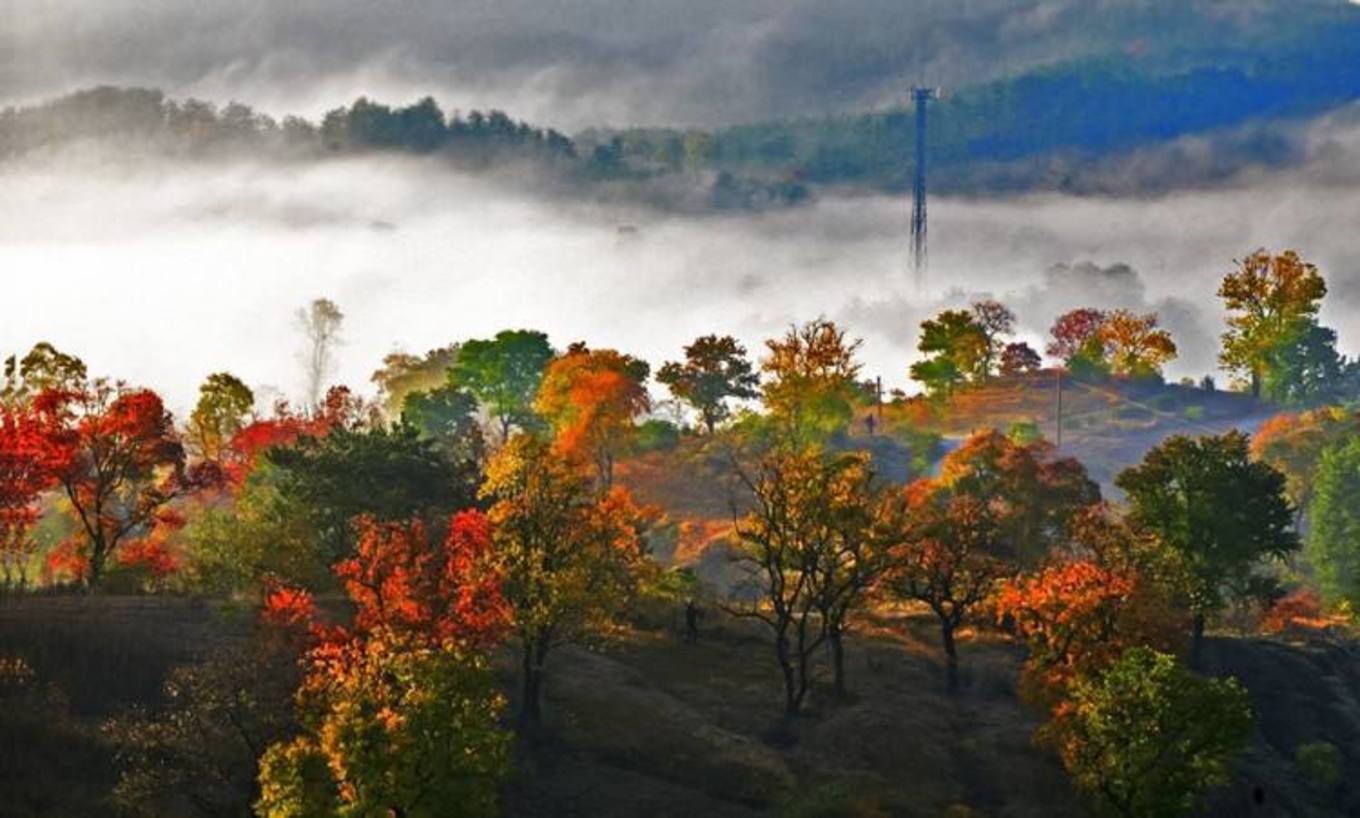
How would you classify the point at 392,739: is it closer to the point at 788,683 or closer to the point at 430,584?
the point at 430,584

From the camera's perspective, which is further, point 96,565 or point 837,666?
point 96,565

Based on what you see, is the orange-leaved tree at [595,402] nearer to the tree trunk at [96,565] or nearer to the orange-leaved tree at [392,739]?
the tree trunk at [96,565]

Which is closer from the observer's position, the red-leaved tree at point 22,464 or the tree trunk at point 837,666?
the tree trunk at point 837,666

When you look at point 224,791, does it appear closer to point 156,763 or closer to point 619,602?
point 156,763

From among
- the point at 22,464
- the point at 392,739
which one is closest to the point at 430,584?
the point at 392,739

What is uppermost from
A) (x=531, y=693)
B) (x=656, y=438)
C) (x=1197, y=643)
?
(x=656, y=438)

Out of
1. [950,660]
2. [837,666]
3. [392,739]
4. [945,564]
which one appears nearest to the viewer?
[392,739]

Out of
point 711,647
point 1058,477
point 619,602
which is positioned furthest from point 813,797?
point 1058,477

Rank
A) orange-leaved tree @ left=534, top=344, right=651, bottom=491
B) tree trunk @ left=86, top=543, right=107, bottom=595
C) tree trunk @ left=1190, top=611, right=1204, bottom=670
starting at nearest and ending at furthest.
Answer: tree trunk @ left=1190, top=611, right=1204, bottom=670 → tree trunk @ left=86, top=543, right=107, bottom=595 → orange-leaved tree @ left=534, top=344, right=651, bottom=491

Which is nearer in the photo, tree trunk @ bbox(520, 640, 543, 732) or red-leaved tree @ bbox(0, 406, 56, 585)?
tree trunk @ bbox(520, 640, 543, 732)

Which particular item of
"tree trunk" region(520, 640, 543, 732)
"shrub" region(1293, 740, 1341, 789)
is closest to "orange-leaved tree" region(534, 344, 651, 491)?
"tree trunk" region(520, 640, 543, 732)

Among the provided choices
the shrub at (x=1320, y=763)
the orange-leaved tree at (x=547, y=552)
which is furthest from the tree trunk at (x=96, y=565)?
the shrub at (x=1320, y=763)

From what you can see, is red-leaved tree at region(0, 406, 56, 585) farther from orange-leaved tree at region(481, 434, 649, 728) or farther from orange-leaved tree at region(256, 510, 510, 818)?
orange-leaved tree at region(256, 510, 510, 818)

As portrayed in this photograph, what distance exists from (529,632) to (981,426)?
125403mm
